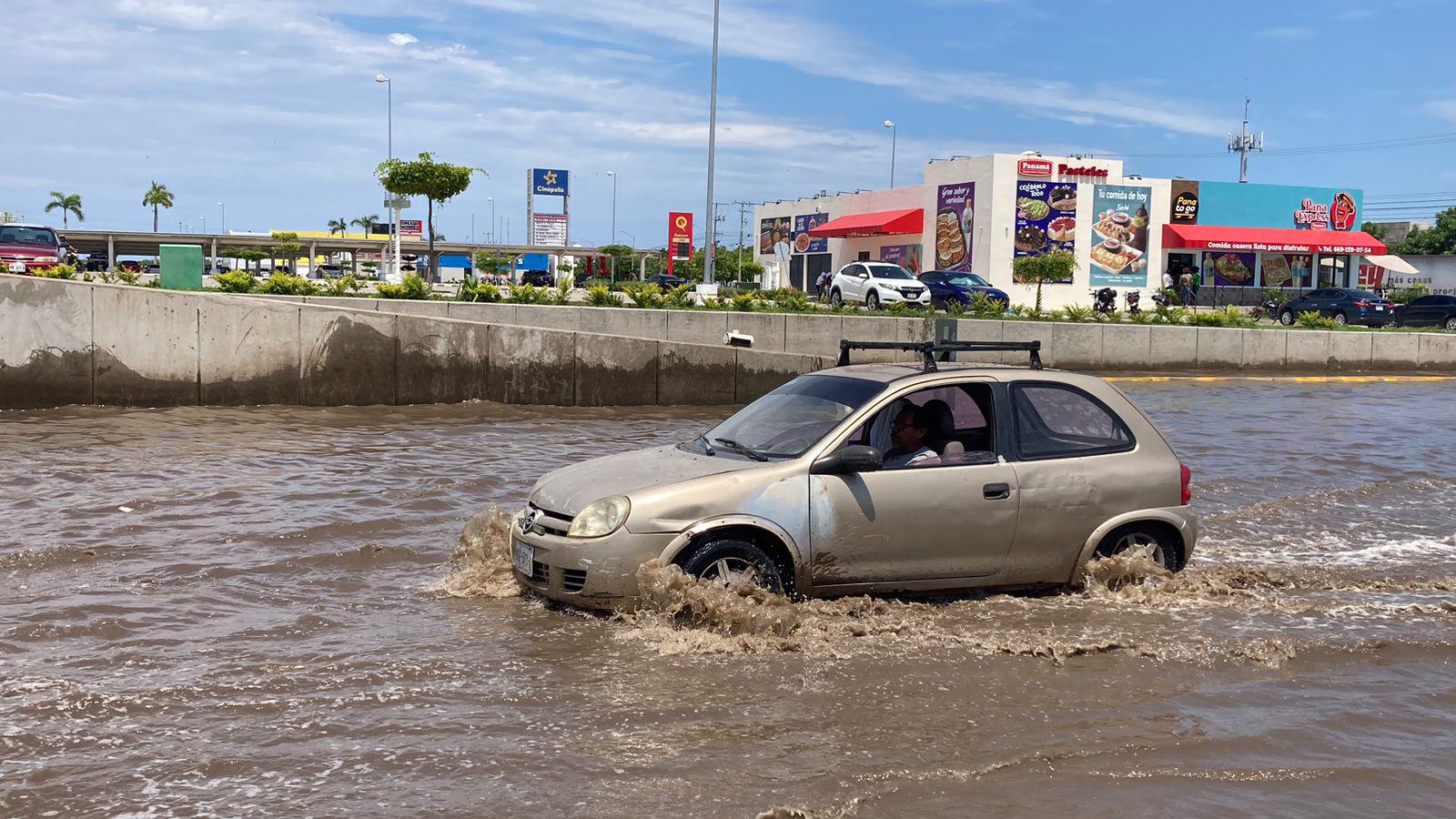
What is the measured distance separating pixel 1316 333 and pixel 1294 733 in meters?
26.1

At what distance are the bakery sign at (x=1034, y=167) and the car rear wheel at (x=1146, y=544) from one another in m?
42.5

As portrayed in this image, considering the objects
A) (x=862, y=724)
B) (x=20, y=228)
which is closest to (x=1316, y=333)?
(x=862, y=724)

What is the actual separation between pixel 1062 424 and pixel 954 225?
146 feet

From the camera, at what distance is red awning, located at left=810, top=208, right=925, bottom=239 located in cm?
5238

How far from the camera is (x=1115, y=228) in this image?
4928cm

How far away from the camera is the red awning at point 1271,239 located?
162 ft

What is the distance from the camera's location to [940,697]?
554 centimetres

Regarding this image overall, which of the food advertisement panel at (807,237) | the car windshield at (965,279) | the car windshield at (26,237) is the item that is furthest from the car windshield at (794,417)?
the food advertisement panel at (807,237)

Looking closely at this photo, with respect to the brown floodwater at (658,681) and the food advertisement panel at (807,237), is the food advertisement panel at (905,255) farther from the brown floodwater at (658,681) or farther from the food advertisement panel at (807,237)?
the brown floodwater at (658,681)

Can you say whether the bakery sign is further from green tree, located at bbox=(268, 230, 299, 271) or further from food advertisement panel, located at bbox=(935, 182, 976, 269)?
green tree, located at bbox=(268, 230, 299, 271)

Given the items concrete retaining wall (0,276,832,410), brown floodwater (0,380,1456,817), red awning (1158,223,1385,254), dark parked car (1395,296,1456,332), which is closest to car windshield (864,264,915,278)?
dark parked car (1395,296,1456,332)

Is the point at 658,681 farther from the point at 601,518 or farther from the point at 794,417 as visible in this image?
the point at 794,417

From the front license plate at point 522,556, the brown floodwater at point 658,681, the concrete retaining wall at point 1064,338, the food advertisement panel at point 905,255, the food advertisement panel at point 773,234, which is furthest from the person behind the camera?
the food advertisement panel at point 773,234

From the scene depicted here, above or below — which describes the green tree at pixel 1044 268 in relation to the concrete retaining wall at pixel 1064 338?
above
